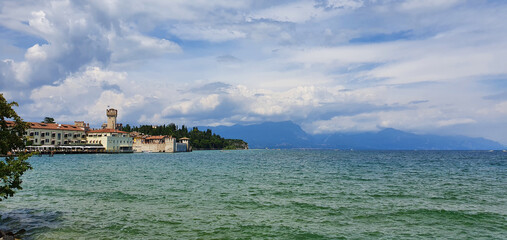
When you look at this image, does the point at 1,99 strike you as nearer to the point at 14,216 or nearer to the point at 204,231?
the point at 14,216

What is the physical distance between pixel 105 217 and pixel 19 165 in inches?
270

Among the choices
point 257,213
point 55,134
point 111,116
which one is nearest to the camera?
point 257,213

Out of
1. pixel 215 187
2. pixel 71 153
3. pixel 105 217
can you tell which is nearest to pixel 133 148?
pixel 71 153

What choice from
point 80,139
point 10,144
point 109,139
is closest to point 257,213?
point 10,144

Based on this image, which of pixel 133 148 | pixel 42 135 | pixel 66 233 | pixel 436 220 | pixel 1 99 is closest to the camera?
pixel 1 99

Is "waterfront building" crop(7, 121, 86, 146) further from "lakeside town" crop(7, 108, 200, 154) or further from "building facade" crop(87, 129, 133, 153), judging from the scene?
"building facade" crop(87, 129, 133, 153)

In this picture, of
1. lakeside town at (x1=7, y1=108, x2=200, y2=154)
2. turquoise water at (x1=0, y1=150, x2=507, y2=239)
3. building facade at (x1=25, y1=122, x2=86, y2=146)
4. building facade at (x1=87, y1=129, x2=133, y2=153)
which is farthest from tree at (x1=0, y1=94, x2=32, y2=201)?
building facade at (x1=87, y1=129, x2=133, y2=153)

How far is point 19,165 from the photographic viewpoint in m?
18.2

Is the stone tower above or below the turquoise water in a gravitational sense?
above

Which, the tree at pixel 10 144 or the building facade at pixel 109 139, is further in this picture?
the building facade at pixel 109 139

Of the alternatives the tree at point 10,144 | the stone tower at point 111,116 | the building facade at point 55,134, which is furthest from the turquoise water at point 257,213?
the stone tower at point 111,116

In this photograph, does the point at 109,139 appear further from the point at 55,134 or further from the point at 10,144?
the point at 10,144

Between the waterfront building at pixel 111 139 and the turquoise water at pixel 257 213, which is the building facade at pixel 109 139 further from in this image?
the turquoise water at pixel 257 213

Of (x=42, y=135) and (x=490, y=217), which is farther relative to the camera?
(x=42, y=135)
